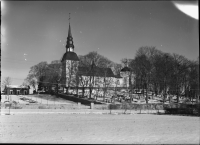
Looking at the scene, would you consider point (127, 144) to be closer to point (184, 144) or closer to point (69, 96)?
point (184, 144)

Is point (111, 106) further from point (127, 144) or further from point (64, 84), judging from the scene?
Answer: point (127, 144)

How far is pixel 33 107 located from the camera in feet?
66.2

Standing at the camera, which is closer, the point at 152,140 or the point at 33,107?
the point at 152,140

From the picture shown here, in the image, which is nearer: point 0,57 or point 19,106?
point 0,57

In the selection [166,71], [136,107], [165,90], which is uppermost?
[166,71]

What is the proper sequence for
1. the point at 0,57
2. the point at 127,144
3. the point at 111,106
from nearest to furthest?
1. the point at 0,57
2. the point at 127,144
3. the point at 111,106

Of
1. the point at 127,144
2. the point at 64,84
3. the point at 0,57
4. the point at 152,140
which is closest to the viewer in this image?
the point at 0,57

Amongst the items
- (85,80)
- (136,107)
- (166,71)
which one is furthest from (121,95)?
(166,71)

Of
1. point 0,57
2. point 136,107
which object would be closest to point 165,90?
point 136,107

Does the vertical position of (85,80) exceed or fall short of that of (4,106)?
it exceeds it

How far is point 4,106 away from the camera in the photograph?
1952cm

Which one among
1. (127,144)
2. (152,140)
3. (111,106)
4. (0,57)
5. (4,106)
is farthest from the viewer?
(111,106)

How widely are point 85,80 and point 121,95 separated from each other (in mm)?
6327

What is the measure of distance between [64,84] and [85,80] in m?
2.82
